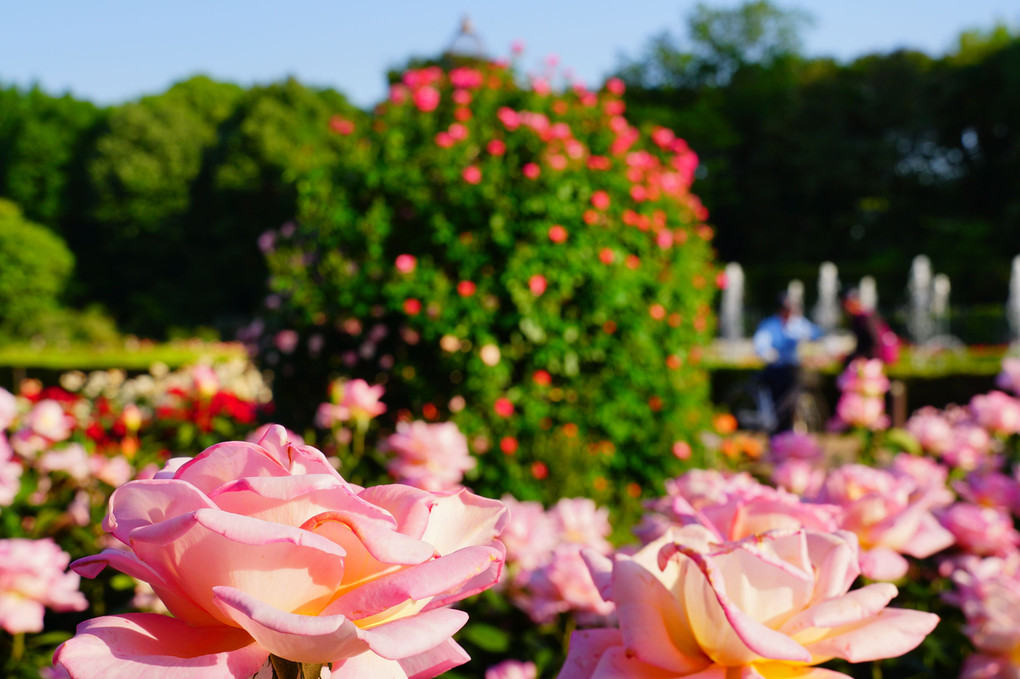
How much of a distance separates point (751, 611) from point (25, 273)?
3024cm

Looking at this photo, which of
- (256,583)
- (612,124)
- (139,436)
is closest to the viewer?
(256,583)

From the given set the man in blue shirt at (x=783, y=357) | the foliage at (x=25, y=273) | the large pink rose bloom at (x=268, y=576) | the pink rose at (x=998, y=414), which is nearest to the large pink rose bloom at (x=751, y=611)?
the large pink rose bloom at (x=268, y=576)

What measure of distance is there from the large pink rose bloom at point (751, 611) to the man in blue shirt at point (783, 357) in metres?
7.57

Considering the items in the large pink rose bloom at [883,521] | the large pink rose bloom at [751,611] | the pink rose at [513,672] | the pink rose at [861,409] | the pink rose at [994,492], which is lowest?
the pink rose at [513,672]

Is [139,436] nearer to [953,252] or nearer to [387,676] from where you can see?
[387,676]

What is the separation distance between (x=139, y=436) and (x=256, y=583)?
10.5ft

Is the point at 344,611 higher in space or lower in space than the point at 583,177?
lower

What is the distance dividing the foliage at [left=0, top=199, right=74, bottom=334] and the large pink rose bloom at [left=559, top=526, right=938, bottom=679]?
27.7 m

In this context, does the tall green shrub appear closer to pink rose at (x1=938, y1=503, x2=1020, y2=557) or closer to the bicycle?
pink rose at (x1=938, y1=503, x2=1020, y2=557)

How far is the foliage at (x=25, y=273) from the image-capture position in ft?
85.2

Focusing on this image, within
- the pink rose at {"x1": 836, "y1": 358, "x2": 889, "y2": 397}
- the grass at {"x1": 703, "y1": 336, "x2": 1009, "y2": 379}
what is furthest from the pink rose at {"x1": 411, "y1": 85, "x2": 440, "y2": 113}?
the grass at {"x1": 703, "y1": 336, "x2": 1009, "y2": 379}

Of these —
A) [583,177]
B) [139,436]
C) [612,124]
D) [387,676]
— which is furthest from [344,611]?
[612,124]

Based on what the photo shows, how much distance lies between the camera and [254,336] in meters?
4.32

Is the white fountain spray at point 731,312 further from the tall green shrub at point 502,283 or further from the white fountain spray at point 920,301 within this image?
the tall green shrub at point 502,283
